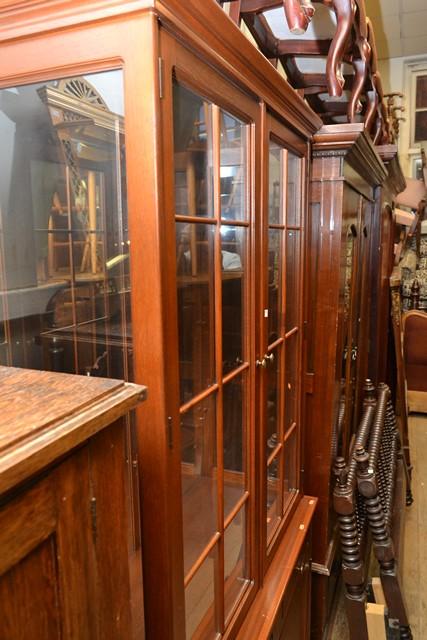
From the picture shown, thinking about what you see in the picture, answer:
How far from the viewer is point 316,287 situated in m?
1.76

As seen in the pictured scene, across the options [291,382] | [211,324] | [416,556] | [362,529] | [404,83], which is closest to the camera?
[211,324]

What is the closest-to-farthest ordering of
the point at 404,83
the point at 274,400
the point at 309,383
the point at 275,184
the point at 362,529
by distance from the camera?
the point at 275,184, the point at 274,400, the point at 309,383, the point at 362,529, the point at 404,83

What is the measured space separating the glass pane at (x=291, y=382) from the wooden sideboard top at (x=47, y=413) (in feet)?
3.59

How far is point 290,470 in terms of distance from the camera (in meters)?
1.71

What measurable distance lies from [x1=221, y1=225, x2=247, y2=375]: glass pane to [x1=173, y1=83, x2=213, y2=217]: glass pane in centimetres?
11

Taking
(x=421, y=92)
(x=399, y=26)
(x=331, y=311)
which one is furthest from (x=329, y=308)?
(x=421, y=92)

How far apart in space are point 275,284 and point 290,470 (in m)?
0.72

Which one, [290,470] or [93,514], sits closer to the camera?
[93,514]

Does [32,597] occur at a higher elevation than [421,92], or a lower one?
lower

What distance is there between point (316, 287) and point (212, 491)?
36.9 inches

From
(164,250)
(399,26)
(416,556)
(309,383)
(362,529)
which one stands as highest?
(399,26)

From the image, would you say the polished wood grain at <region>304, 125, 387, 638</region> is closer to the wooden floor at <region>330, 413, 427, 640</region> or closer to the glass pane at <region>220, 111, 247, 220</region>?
the wooden floor at <region>330, 413, 427, 640</region>

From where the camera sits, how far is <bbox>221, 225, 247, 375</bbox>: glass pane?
3.50 ft

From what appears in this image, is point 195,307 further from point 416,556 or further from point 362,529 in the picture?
point 416,556
